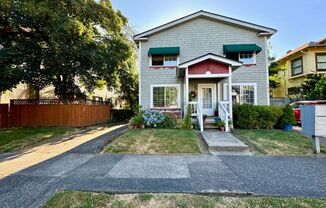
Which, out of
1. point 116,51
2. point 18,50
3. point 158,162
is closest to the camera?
point 158,162

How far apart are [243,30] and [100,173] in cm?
1348

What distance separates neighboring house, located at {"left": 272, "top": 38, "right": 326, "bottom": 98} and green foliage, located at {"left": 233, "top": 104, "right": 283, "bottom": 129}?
34.7 feet

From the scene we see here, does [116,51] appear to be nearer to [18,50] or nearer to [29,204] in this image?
[18,50]

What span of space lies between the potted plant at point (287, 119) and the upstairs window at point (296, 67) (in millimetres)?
11171

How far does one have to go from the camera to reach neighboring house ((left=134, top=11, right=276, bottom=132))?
1336cm

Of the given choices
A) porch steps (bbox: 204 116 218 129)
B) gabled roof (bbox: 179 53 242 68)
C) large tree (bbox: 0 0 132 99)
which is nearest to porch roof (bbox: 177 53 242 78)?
gabled roof (bbox: 179 53 242 68)

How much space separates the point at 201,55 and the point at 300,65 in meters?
13.2

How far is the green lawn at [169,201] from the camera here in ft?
11.0

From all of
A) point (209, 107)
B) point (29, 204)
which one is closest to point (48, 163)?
point (29, 204)

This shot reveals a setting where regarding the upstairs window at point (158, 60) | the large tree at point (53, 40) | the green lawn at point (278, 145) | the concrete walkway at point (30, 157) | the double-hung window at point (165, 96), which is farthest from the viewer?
the upstairs window at point (158, 60)

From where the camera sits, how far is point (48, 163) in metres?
6.16

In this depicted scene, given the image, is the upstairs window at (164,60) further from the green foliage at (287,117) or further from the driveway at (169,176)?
Result: the driveway at (169,176)

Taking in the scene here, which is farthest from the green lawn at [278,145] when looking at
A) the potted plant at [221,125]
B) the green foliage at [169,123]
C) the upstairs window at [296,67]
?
the upstairs window at [296,67]

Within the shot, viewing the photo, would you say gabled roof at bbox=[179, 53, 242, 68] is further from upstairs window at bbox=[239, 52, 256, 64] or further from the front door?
upstairs window at bbox=[239, 52, 256, 64]
